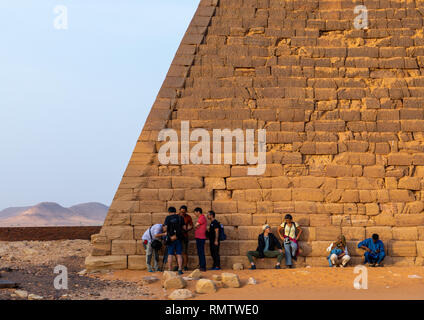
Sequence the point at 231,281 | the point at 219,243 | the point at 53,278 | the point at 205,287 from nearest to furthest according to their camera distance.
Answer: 1. the point at 205,287
2. the point at 231,281
3. the point at 53,278
4. the point at 219,243

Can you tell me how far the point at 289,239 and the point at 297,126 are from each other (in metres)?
2.43

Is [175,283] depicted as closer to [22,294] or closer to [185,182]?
[22,294]

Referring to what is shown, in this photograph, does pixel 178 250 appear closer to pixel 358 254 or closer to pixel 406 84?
pixel 358 254

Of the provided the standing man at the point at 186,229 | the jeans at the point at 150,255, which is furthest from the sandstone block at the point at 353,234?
the jeans at the point at 150,255

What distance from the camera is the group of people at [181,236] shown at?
9.73 meters

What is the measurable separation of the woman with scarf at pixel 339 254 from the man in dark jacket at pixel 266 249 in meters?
1.00

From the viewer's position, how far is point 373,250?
10.2 metres

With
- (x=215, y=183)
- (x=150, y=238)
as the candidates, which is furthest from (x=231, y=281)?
(x=215, y=183)

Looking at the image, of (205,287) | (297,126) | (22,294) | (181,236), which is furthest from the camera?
(297,126)

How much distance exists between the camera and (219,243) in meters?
10.1

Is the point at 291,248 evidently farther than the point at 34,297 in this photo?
Yes

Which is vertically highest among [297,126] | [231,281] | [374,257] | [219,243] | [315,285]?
[297,126]

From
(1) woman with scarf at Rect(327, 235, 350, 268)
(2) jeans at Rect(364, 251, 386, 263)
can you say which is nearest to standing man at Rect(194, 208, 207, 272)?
(1) woman with scarf at Rect(327, 235, 350, 268)

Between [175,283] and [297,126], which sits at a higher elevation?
[297,126]
